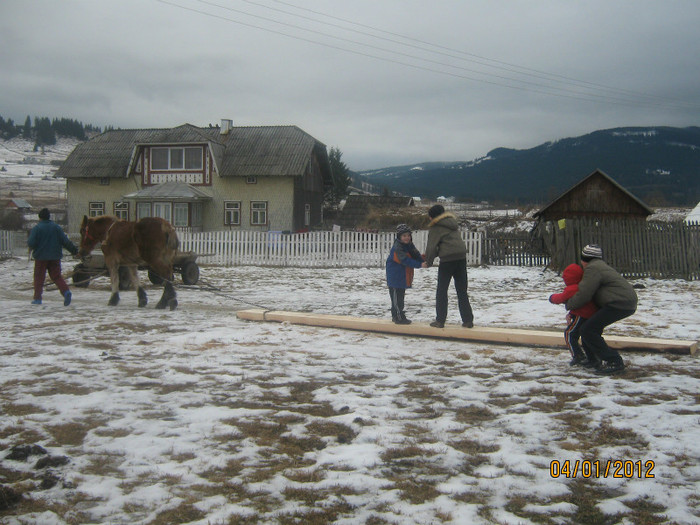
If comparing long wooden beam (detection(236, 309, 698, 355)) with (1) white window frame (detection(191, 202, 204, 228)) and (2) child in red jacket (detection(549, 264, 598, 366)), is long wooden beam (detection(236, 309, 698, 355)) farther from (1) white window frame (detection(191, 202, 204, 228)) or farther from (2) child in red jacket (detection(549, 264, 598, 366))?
(1) white window frame (detection(191, 202, 204, 228))

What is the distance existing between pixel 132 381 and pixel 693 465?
186 inches

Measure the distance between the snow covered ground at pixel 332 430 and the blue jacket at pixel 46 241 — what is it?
263 cm

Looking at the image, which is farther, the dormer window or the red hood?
the dormer window

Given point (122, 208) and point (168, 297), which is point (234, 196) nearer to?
point (122, 208)

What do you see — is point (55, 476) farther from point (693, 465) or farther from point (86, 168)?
point (86, 168)

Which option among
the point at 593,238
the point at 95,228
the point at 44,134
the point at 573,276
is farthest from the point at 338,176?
the point at 44,134

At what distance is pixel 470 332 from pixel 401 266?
1.45 meters

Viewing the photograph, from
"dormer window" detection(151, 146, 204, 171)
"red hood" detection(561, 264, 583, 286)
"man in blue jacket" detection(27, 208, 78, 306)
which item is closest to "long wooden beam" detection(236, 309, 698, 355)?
"red hood" detection(561, 264, 583, 286)

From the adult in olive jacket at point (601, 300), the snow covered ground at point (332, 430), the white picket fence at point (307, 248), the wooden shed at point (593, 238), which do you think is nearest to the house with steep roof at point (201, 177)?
the white picket fence at point (307, 248)

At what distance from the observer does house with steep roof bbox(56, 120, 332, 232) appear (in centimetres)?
3456

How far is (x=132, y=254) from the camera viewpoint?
1028 centimetres

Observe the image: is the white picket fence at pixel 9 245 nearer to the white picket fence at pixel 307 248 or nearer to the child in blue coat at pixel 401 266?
the white picket fence at pixel 307 248

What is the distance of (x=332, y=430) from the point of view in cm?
427
